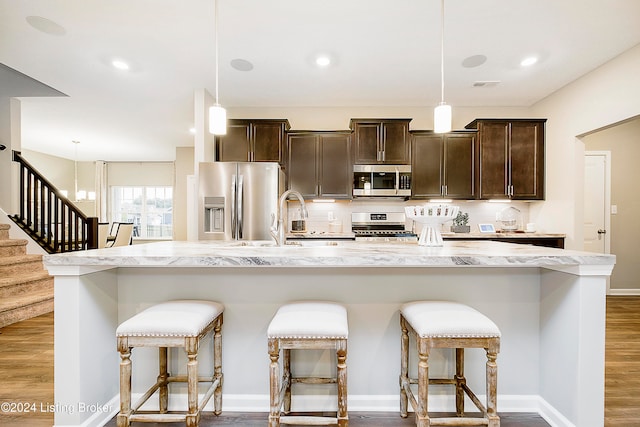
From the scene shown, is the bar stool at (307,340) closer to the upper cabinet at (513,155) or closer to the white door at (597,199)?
the upper cabinet at (513,155)

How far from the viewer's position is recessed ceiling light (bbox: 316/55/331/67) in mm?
3207

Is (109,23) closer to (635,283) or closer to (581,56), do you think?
(581,56)

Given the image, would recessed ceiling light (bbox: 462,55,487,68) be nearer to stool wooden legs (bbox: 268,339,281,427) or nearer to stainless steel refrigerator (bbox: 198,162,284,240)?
stainless steel refrigerator (bbox: 198,162,284,240)

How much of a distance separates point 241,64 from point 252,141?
3.49 ft

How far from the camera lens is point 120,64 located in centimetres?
341

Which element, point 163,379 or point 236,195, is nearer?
point 163,379

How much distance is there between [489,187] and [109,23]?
448 cm

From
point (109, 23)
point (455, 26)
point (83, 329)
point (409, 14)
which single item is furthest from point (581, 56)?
point (83, 329)

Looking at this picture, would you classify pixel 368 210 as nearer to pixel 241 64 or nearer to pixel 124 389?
pixel 241 64

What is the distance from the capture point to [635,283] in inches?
180

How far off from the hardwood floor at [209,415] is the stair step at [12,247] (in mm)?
1258

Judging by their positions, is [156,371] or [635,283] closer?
[156,371]

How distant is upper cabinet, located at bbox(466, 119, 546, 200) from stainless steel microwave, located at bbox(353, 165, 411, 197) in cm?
109

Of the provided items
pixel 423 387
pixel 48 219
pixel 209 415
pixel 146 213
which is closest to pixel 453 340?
pixel 423 387
